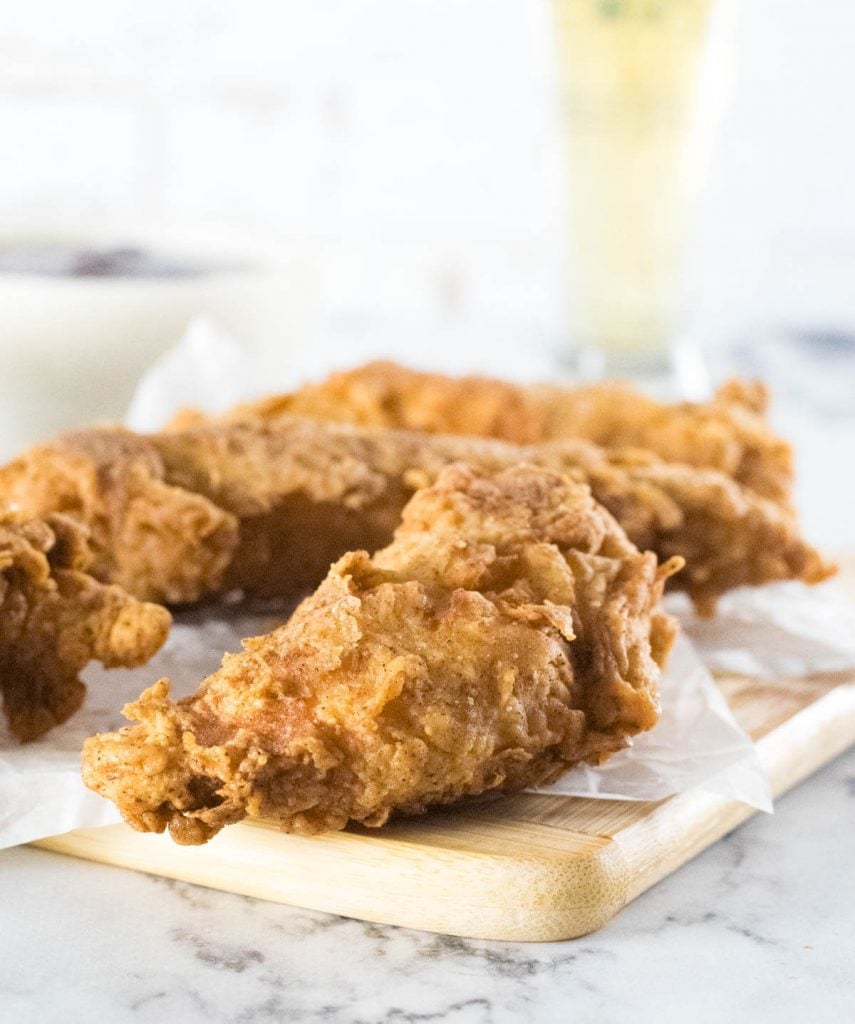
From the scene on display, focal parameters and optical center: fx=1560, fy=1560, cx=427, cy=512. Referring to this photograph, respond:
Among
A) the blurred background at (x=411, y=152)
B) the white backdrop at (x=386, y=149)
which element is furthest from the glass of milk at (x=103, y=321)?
the white backdrop at (x=386, y=149)

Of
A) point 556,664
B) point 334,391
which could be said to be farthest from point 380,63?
point 556,664

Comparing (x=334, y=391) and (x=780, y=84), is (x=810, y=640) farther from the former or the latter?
(x=780, y=84)

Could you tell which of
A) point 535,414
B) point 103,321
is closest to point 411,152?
point 103,321

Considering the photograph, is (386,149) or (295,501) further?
(386,149)

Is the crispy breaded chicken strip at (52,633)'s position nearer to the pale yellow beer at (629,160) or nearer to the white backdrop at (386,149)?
the pale yellow beer at (629,160)

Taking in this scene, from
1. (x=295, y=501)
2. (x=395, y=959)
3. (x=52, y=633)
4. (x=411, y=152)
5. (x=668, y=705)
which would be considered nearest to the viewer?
(x=395, y=959)

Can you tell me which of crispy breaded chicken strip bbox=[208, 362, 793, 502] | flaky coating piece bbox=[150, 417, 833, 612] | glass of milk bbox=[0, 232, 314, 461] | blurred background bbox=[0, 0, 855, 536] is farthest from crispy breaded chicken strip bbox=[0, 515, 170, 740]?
Answer: blurred background bbox=[0, 0, 855, 536]

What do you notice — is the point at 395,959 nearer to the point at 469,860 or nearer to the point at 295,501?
the point at 469,860

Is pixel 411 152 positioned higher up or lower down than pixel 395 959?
higher up
